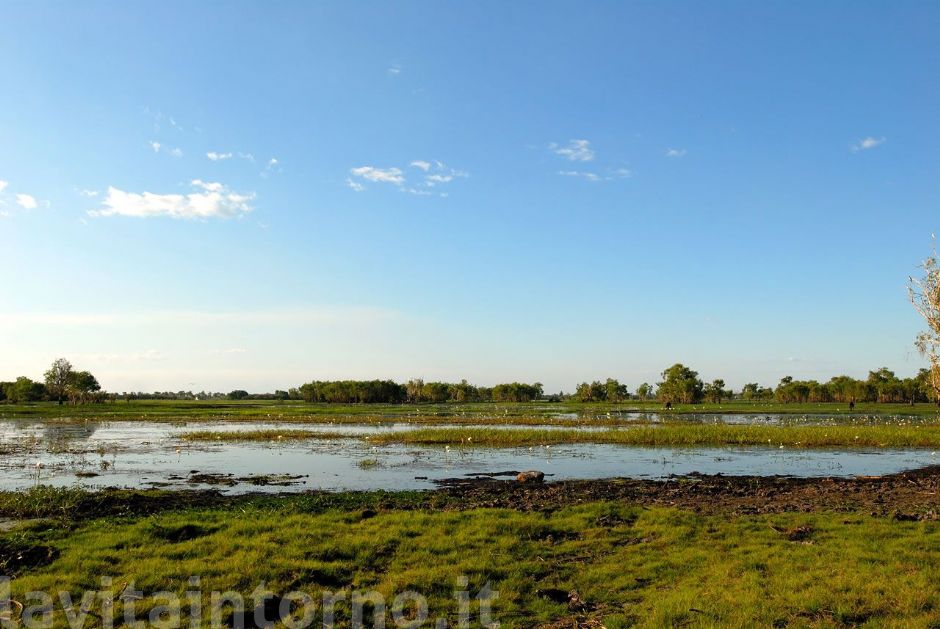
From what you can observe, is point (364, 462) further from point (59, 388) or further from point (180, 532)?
point (59, 388)

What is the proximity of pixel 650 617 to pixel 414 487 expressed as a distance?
16.4 m

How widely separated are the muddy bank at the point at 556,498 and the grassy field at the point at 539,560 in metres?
1.23

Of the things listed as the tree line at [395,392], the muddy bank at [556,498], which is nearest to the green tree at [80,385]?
the tree line at [395,392]

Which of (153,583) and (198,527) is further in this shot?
(198,527)

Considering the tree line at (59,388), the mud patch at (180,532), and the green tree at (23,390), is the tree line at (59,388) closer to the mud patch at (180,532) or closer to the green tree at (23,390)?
the green tree at (23,390)

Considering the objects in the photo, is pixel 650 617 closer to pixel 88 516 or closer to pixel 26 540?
pixel 26 540

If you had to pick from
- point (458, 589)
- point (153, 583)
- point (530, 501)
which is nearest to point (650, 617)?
point (458, 589)

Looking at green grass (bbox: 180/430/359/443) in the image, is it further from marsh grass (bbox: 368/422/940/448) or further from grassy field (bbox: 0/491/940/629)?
grassy field (bbox: 0/491/940/629)

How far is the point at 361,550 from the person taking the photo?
518 inches

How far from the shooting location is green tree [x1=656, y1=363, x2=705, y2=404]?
473ft

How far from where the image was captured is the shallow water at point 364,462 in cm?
2689

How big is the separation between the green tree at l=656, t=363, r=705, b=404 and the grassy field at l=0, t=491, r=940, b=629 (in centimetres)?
13524

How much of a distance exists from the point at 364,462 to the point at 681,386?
4988 inches

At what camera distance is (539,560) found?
42.2 feet
